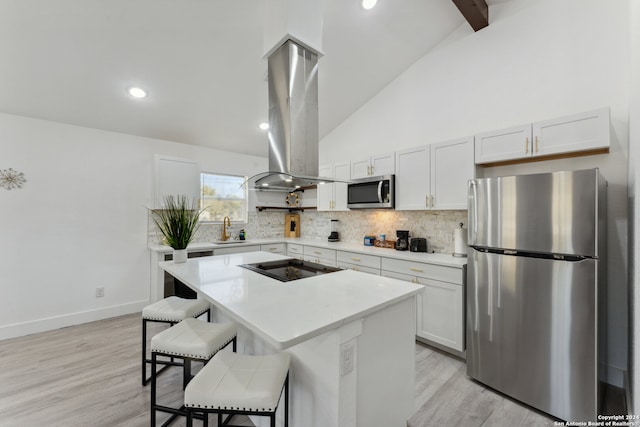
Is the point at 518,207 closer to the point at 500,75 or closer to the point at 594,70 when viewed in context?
the point at 594,70

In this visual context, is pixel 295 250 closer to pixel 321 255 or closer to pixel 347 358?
pixel 321 255

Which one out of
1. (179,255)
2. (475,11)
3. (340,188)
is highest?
(475,11)

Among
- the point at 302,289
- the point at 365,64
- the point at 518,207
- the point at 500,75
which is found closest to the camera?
the point at 302,289


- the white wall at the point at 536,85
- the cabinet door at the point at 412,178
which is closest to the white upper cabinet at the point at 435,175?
the cabinet door at the point at 412,178

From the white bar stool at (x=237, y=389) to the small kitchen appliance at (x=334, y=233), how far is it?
3066mm

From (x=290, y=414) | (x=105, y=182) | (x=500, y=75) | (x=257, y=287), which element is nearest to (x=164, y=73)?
(x=105, y=182)

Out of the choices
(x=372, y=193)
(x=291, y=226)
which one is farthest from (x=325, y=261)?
(x=291, y=226)

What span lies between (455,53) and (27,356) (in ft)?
17.8

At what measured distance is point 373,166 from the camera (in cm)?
353

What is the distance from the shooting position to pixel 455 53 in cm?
305

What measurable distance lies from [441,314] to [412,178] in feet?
4.93

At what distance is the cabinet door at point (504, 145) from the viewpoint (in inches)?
89.7

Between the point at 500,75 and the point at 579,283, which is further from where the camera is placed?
the point at 500,75

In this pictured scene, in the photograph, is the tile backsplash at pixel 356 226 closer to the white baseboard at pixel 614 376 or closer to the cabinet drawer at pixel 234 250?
the cabinet drawer at pixel 234 250
